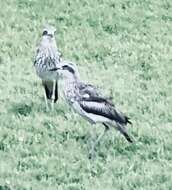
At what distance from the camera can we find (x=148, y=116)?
39.1 ft

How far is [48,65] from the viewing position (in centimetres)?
1212

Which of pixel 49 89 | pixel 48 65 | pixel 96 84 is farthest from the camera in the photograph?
pixel 96 84

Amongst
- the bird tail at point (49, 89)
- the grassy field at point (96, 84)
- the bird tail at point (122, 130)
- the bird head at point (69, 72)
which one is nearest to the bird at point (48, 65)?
the bird tail at point (49, 89)

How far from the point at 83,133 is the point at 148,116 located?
4.28 feet

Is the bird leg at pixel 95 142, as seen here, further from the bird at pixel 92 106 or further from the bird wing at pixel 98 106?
the bird wing at pixel 98 106

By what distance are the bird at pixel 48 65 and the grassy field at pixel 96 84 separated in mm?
202

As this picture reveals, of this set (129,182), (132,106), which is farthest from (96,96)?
(132,106)

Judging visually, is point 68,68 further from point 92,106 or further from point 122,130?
point 122,130

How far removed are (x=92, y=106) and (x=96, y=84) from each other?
331cm

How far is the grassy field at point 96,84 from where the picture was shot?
973 cm

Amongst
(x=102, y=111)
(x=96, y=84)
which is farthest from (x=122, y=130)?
(x=96, y=84)

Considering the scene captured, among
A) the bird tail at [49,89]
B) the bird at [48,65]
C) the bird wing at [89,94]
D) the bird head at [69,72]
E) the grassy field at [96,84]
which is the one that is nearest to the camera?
the grassy field at [96,84]

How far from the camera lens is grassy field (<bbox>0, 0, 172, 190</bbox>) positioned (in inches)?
383

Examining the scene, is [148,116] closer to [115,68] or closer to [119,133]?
[119,133]
